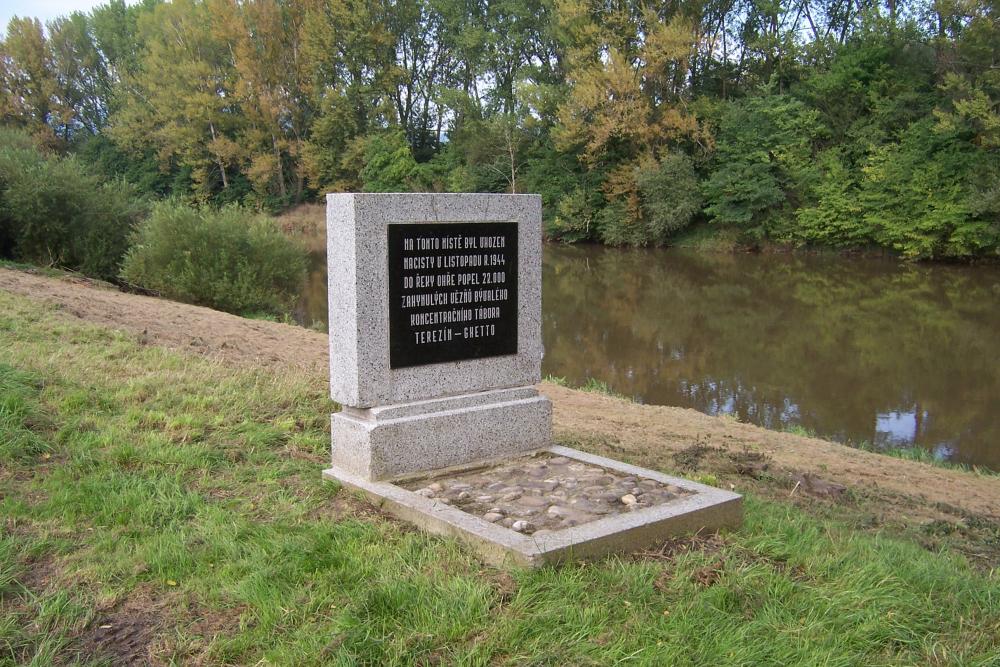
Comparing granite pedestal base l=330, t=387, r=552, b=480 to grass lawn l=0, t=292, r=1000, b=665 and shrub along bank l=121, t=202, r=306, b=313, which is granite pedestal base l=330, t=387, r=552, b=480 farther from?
shrub along bank l=121, t=202, r=306, b=313

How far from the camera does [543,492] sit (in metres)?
5.31

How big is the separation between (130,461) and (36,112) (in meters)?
68.3

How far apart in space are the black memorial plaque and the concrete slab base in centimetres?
98

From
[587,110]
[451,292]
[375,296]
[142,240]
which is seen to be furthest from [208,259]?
[587,110]

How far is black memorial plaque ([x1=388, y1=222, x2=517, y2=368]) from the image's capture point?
5680 mm

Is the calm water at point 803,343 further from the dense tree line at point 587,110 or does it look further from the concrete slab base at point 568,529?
the concrete slab base at point 568,529

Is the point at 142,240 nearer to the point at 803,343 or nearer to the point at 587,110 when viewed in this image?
the point at 803,343

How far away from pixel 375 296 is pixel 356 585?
215 cm

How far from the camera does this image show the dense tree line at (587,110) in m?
30.9

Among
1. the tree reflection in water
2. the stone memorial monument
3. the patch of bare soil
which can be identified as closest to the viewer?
the patch of bare soil

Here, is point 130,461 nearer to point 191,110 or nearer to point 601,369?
point 601,369

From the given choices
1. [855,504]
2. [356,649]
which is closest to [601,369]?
[855,504]

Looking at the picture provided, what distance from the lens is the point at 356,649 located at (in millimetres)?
3393

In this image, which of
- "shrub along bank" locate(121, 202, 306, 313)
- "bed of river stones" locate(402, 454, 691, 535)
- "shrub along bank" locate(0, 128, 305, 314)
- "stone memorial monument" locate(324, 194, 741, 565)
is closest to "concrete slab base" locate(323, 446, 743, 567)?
"stone memorial monument" locate(324, 194, 741, 565)
